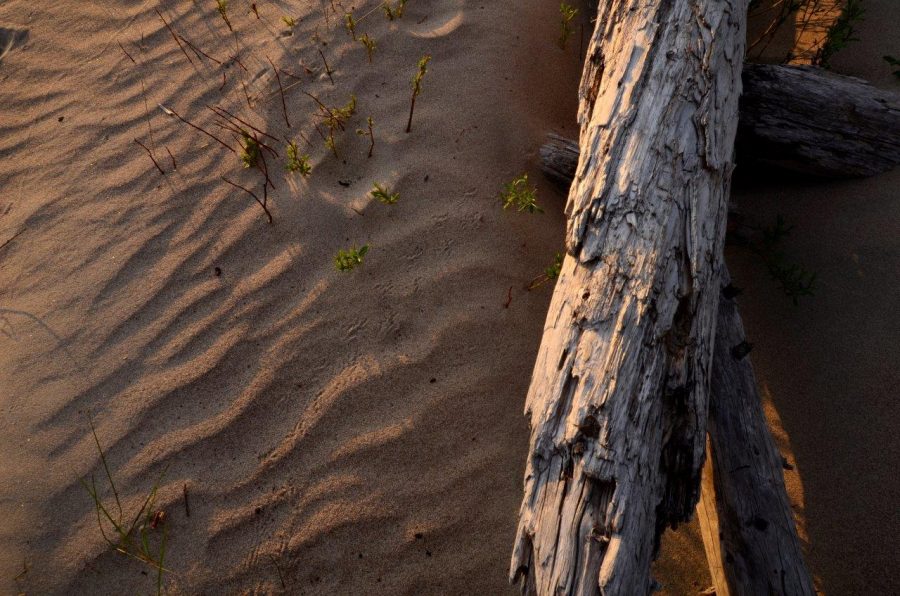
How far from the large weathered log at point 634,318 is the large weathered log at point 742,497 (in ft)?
1.31

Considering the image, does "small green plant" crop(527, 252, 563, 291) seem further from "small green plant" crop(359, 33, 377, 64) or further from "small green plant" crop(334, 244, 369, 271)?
"small green plant" crop(359, 33, 377, 64)

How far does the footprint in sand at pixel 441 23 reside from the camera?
3756 mm

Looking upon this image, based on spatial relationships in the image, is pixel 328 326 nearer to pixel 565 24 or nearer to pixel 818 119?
pixel 565 24

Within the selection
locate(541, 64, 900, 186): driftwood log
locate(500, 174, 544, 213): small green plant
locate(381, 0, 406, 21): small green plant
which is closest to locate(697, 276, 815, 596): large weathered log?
locate(500, 174, 544, 213): small green plant

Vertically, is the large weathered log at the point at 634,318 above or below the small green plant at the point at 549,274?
above

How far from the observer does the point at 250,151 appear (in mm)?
3238

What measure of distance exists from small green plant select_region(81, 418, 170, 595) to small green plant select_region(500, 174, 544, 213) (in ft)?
6.88

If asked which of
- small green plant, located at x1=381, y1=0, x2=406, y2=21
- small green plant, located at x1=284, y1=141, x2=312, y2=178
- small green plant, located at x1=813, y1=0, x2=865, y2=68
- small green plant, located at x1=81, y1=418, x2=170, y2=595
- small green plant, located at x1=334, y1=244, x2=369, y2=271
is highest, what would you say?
small green plant, located at x1=381, y1=0, x2=406, y2=21

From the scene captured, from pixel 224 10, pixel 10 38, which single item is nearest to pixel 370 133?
pixel 224 10

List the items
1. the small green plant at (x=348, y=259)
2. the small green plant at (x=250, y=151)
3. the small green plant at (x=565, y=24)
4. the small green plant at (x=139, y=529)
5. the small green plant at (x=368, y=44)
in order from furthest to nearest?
the small green plant at (x=565, y=24), the small green plant at (x=368, y=44), the small green plant at (x=250, y=151), the small green plant at (x=348, y=259), the small green plant at (x=139, y=529)

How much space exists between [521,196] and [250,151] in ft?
5.04

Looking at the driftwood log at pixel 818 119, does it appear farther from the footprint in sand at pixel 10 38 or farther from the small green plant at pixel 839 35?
the footprint in sand at pixel 10 38

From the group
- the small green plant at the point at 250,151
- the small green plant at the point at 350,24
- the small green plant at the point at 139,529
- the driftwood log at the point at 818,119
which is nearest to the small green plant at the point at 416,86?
the small green plant at the point at 350,24

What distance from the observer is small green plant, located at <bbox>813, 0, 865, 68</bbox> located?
339 centimetres
